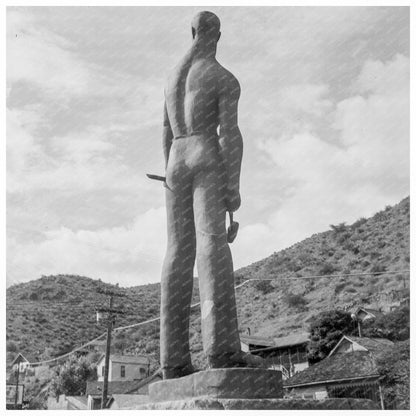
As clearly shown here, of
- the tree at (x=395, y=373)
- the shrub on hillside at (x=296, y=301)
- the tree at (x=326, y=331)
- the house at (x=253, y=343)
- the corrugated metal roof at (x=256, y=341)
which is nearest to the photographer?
the tree at (x=395, y=373)

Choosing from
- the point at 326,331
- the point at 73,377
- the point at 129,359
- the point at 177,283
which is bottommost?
the point at 73,377

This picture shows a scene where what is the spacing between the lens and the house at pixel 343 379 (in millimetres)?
21312

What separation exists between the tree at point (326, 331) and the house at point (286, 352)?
1.52 m

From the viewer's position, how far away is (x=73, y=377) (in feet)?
153

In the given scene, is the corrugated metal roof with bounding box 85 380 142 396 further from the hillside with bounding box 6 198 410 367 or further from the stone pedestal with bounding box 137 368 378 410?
the stone pedestal with bounding box 137 368 378 410

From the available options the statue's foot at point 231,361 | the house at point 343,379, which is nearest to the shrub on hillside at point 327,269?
the house at point 343,379

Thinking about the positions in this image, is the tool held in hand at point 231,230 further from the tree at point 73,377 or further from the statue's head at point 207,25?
the tree at point 73,377

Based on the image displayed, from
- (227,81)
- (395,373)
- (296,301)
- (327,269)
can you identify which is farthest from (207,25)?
(327,269)

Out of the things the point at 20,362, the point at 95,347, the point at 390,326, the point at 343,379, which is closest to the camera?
the point at 343,379

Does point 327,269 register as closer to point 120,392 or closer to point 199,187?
point 120,392

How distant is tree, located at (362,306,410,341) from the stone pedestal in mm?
30308

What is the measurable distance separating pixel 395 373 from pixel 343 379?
3.29 m
